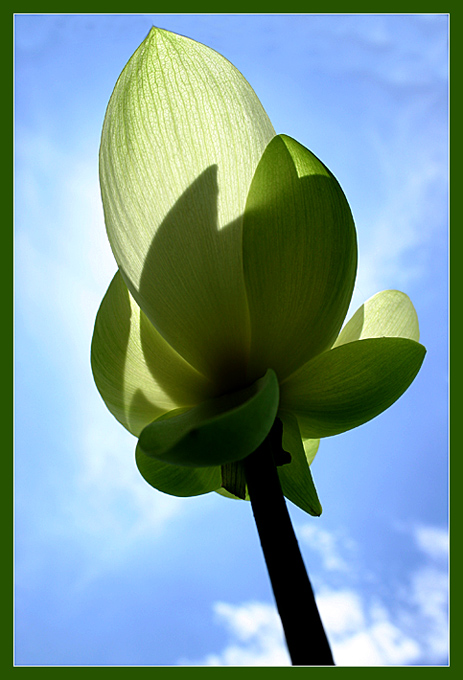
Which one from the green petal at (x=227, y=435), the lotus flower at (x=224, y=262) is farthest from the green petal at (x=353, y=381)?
the green petal at (x=227, y=435)

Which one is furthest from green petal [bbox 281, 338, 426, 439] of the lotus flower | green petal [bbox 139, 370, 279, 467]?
green petal [bbox 139, 370, 279, 467]

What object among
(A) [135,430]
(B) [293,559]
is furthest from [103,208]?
(B) [293,559]

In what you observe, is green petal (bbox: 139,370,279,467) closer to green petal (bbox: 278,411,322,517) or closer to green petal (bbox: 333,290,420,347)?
green petal (bbox: 278,411,322,517)

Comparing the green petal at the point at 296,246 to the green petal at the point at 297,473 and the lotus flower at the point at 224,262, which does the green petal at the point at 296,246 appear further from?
the green petal at the point at 297,473

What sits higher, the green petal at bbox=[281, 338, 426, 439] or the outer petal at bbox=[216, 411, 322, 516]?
the green petal at bbox=[281, 338, 426, 439]

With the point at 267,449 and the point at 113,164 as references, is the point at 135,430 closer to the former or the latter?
the point at 267,449

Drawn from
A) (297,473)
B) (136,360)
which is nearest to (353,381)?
(297,473)

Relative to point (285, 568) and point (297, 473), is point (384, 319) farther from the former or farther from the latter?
point (285, 568)
